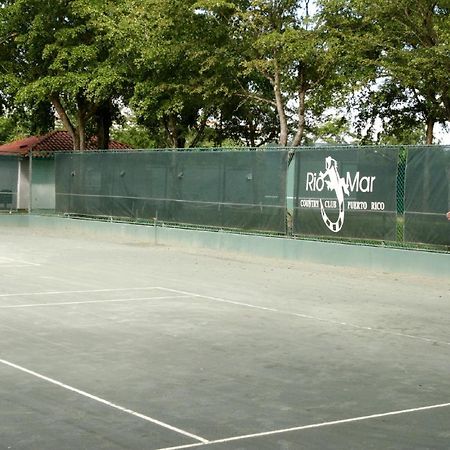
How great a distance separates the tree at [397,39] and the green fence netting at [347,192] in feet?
15.4

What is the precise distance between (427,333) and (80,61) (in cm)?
2387

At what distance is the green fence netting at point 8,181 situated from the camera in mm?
33844

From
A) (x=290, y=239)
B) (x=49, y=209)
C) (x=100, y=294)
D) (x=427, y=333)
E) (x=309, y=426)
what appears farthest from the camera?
(x=49, y=209)

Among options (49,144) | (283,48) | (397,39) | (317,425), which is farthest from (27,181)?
(317,425)

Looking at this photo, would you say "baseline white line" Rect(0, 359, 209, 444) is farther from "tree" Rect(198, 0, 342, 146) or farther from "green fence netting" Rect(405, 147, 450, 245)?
"tree" Rect(198, 0, 342, 146)

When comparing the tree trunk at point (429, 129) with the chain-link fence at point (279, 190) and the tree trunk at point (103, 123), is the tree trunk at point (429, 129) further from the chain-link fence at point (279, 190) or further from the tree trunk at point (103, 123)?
the tree trunk at point (103, 123)

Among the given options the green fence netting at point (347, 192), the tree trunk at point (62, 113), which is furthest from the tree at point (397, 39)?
the tree trunk at point (62, 113)

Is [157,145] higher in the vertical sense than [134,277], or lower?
higher

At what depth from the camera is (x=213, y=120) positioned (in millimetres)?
40688

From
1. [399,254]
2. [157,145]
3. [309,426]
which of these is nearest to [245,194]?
[399,254]

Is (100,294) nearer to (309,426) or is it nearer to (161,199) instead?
(309,426)

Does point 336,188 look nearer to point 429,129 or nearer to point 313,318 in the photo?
point 313,318

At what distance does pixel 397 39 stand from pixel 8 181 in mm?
16083

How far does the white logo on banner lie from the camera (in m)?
19.8
